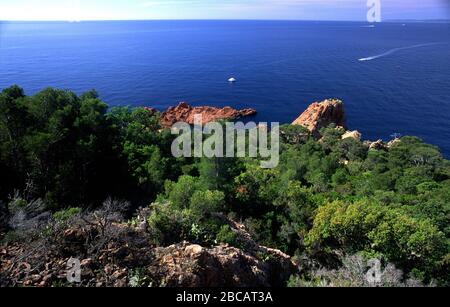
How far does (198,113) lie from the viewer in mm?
66625

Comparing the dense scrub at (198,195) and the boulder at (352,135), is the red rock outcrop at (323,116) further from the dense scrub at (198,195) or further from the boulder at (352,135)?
the dense scrub at (198,195)

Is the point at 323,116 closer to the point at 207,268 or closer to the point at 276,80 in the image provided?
the point at 276,80

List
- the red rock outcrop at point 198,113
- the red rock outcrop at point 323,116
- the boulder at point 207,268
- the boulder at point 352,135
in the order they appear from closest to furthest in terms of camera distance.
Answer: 1. the boulder at point 207,268
2. the boulder at point 352,135
3. the red rock outcrop at point 323,116
4. the red rock outcrop at point 198,113

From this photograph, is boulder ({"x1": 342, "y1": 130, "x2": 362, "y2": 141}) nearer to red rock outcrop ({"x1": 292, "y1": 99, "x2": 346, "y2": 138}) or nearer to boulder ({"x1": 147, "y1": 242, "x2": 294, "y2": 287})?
red rock outcrop ({"x1": 292, "y1": 99, "x2": 346, "y2": 138})

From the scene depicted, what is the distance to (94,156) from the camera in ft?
71.6

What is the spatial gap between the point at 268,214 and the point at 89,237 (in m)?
9.87

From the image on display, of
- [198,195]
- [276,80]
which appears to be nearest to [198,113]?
[276,80]

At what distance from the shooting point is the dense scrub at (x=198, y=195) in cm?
1490

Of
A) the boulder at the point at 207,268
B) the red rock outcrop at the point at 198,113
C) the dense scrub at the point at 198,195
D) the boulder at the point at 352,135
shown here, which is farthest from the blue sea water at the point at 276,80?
the boulder at the point at 207,268

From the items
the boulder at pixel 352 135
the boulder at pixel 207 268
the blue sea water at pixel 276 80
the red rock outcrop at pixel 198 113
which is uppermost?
the blue sea water at pixel 276 80

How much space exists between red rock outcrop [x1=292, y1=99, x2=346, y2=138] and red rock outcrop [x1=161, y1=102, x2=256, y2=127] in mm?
12899

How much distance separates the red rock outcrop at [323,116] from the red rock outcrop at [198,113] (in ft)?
42.3
